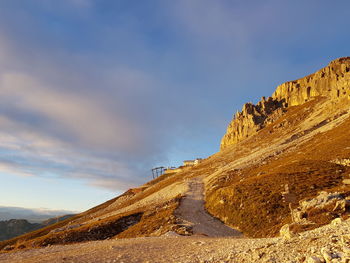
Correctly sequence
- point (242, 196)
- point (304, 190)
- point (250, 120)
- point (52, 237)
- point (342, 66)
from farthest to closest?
point (250, 120) → point (342, 66) → point (52, 237) → point (242, 196) → point (304, 190)

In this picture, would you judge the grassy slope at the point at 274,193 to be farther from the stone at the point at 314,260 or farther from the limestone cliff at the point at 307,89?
the limestone cliff at the point at 307,89

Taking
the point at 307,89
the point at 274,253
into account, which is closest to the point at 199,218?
the point at 274,253

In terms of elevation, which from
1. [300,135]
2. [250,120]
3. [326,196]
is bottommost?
[326,196]

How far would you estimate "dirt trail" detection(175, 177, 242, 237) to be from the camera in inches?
1468

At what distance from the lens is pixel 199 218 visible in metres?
46.3

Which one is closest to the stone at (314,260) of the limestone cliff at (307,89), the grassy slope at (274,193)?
the grassy slope at (274,193)

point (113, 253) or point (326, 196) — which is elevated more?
point (326, 196)

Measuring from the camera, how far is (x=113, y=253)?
21391 mm

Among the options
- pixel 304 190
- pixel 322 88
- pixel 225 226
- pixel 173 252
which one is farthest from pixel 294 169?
pixel 322 88

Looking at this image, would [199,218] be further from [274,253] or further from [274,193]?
[274,253]

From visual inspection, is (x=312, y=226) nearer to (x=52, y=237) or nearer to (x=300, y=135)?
(x=52, y=237)

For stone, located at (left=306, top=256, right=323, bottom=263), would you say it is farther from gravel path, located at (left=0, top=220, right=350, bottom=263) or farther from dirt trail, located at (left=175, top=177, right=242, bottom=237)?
dirt trail, located at (left=175, top=177, right=242, bottom=237)

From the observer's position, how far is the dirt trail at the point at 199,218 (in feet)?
122

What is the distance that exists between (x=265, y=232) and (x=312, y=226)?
462 inches
